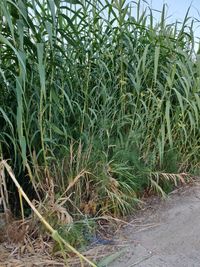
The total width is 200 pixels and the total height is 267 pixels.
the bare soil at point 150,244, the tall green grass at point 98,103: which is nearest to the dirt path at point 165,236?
the bare soil at point 150,244

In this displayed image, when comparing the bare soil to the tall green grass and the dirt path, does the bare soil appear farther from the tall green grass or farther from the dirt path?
the tall green grass

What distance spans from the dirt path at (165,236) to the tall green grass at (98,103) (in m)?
0.14

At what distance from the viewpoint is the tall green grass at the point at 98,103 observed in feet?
5.36

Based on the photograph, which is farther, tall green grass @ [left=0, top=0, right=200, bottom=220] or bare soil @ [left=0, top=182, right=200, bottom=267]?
tall green grass @ [left=0, top=0, right=200, bottom=220]

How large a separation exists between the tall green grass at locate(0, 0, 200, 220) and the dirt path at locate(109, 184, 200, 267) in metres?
0.14

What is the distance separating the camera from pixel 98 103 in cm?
198

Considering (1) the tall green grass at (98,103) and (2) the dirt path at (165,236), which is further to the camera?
(1) the tall green grass at (98,103)

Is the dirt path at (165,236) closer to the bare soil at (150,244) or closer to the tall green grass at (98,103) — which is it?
the bare soil at (150,244)

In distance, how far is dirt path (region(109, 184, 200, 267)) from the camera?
4.74 ft

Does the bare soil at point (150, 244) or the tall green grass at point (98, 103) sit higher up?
the tall green grass at point (98, 103)

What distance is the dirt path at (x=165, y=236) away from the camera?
1.45m

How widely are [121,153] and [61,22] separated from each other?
0.77 metres

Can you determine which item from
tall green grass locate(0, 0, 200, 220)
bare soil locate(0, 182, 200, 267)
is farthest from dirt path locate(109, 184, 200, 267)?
tall green grass locate(0, 0, 200, 220)

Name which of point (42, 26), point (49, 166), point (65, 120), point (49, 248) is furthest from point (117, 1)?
point (49, 248)
